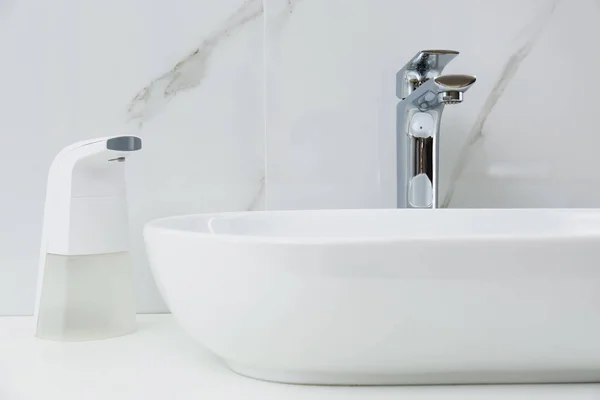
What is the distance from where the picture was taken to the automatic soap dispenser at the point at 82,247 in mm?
594

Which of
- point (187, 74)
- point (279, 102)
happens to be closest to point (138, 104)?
point (187, 74)

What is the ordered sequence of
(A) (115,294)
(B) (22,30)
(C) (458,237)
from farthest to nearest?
(B) (22,30), (A) (115,294), (C) (458,237)

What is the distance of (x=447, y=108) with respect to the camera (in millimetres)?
816

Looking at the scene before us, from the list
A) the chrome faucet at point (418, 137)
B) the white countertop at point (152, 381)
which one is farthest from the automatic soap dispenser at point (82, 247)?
the chrome faucet at point (418, 137)

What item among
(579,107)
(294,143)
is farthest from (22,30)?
(579,107)

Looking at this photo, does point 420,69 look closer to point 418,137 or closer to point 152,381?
point 418,137

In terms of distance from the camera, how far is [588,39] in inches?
32.6

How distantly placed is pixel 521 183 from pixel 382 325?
484 mm

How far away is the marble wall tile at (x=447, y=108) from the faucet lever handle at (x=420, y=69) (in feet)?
0.15

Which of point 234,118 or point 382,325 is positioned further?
point 234,118

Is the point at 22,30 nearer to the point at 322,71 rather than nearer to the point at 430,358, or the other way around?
the point at 322,71

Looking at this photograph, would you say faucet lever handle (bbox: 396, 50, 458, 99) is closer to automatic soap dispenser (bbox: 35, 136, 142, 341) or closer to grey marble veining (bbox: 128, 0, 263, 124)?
grey marble veining (bbox: 128, 0, 263, 124)

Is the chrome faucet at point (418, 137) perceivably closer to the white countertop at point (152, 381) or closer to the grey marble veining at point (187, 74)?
the grey marble veining at point (187, 74)

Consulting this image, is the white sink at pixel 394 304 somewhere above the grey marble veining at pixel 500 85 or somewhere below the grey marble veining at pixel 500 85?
below
